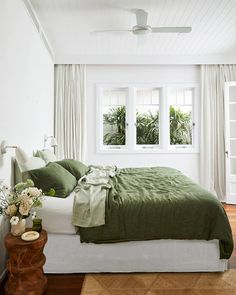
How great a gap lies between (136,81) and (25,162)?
3.22m

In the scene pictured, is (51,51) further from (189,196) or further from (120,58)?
(189,196)

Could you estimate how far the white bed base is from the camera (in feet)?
7.11

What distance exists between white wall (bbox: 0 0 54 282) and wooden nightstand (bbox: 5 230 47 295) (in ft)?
1.30

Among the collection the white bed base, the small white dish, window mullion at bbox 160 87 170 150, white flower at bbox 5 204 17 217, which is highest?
window mullion at bbox 160 87 170 150

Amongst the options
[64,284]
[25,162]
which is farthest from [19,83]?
[64,284]

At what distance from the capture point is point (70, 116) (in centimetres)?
465

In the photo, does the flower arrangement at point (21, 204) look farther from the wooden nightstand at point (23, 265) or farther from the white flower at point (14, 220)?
the wooden nightstand at point (23, 265)

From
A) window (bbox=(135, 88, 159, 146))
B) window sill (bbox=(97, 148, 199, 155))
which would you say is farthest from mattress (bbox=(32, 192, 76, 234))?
window (bbox=(135, 88, 159, 146))

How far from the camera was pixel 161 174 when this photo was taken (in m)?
3.32

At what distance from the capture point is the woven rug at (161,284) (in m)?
1.92

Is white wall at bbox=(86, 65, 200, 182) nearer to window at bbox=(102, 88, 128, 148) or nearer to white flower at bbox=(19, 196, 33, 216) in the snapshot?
window at bbox=(102, 88, 128, 148)

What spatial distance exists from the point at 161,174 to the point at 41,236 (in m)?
1.88

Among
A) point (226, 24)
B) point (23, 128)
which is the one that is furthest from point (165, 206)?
point (226, 24)

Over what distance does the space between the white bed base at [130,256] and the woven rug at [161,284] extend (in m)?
0.06
